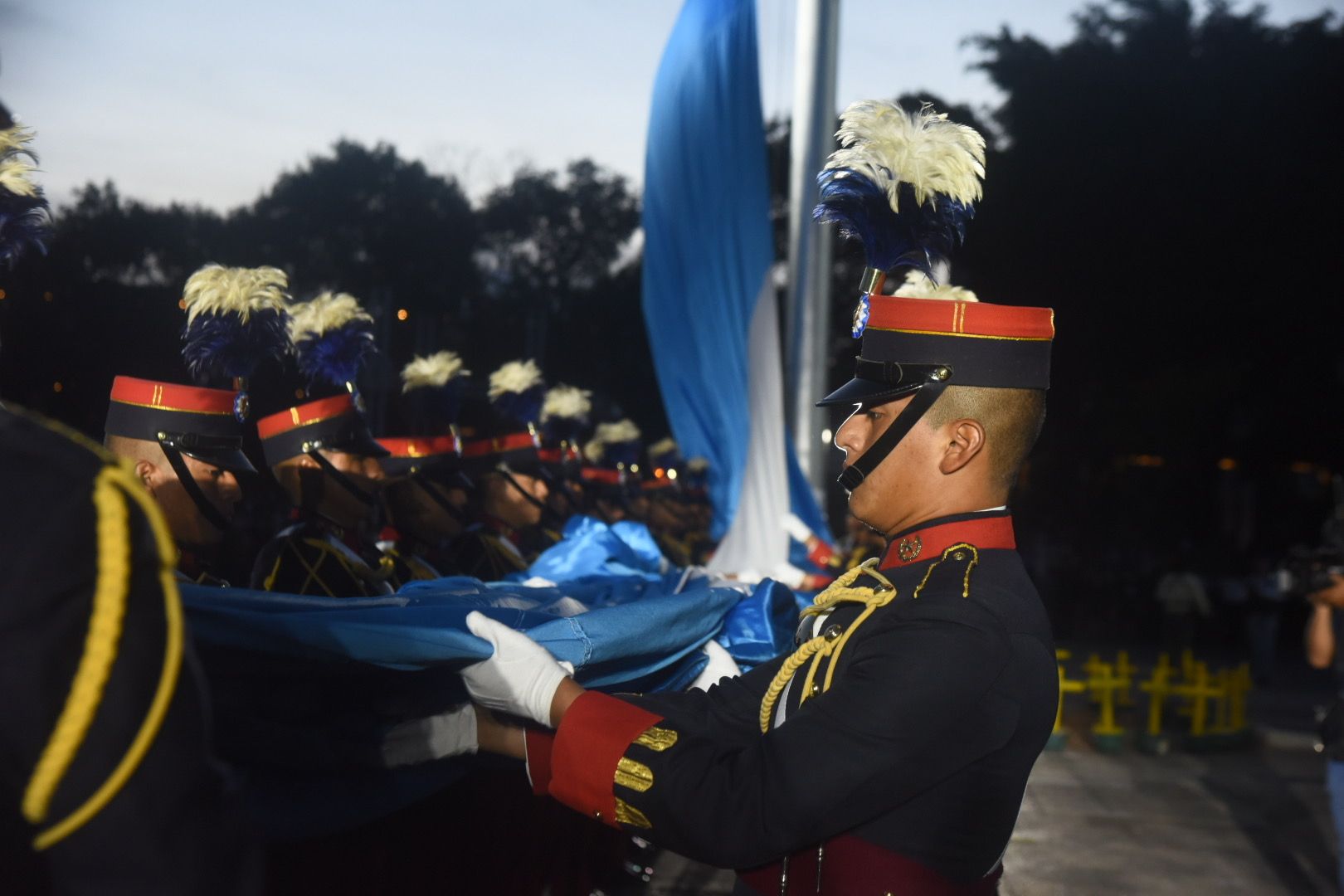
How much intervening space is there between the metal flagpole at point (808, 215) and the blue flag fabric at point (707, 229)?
276cm

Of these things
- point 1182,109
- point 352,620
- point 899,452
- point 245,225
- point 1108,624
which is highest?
point 1182,109

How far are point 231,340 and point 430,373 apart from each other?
9.19 feet

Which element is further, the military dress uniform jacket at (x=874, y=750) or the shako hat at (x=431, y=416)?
the shako hat at (x=431, y=416)

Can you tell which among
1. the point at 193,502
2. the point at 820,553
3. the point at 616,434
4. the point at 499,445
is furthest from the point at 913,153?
the point at 616,434

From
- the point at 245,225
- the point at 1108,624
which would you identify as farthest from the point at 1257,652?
the point at 245,225

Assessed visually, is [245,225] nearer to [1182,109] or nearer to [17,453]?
[1182,109]

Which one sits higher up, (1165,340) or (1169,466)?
(1165,340)

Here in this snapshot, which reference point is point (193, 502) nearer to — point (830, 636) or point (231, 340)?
point (231, 340)

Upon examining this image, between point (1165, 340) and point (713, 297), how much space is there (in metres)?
15.0

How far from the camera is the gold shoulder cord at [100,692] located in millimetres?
1064

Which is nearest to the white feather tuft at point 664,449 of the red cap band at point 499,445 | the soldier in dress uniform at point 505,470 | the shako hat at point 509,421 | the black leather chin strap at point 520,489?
the soldier in dress uniform at point 505,470

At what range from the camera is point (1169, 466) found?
24.2m

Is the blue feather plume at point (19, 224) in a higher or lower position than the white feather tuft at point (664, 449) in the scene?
higher

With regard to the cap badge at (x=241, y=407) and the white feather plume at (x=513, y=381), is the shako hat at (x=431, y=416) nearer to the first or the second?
the white feather plume at (x=513, y=381)
